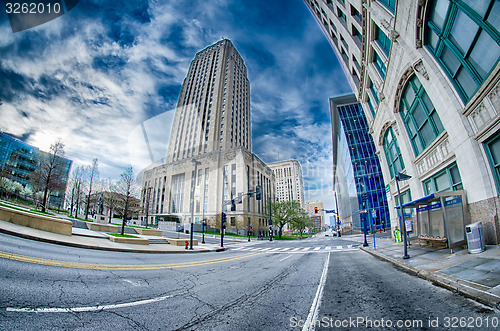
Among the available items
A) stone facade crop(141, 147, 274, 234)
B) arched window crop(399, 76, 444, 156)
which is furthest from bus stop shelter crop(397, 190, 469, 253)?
stone facade crop(141, 147, 274, 234)

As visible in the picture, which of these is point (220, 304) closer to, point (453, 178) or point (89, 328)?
point (89, 328)

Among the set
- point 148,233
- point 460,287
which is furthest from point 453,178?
point 148,233

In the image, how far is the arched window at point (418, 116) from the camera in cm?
1237

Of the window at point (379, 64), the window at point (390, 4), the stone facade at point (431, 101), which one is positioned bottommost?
the stone facade at point (431, 101)

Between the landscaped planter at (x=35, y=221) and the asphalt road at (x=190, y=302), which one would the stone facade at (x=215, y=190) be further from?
the asphalt road at (x=190, y=302)

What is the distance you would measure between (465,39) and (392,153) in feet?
41.9

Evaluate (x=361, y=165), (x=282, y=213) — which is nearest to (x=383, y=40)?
(x=361, y=165)

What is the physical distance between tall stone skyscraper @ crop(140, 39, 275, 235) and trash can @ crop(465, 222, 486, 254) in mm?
47133

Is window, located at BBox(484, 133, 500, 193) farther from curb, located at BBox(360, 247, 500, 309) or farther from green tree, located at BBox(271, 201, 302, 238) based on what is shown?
green tree, located at BBox(271, 201, 302, 238)

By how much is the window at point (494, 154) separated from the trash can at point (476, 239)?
5.81 ft

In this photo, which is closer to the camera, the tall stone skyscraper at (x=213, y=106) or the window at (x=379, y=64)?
the window at (x=379, y=64)

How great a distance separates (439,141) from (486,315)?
11.9 meters

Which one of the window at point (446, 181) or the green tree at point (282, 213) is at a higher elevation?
the window at point (446, 181)

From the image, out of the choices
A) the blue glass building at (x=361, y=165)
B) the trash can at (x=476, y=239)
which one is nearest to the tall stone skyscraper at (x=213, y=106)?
the blue glass building at (x=361, y=165)
